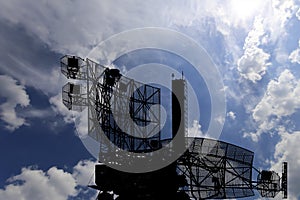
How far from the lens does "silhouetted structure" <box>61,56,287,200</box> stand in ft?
211

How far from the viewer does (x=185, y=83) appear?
70.9 meters

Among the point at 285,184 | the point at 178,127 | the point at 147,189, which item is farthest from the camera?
the point at 285,184

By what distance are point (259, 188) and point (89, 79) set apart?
113 feet

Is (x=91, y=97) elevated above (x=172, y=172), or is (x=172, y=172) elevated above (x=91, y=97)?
(x=91, y=97)

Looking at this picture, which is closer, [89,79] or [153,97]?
[89,79]

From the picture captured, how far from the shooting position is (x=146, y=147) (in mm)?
68125

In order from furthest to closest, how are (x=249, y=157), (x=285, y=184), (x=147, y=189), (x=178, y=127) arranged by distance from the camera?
(x=285, y=184) < (x=249, y=157) < (x=178, y=127) < (x=147, y=189)

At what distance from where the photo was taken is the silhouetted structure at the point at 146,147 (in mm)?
64188

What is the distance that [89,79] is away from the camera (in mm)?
65062

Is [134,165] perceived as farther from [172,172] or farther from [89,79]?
[89,79]

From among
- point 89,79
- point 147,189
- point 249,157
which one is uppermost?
point 89,79

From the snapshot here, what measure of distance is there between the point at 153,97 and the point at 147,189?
50.0ft

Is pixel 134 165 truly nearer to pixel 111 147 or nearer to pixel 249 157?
pixel 111 147

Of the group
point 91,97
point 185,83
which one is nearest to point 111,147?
point 91,97
